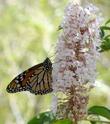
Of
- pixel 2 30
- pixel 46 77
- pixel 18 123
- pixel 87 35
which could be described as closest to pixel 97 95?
pixel 18 123

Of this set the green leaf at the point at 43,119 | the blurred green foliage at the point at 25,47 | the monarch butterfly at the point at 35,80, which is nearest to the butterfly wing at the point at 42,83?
the monarch butterfly at the point at 35,80

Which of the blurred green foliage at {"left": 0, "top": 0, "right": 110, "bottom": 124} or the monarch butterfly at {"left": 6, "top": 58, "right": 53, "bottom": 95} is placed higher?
the blurred green foliage at {"left": 0, "top": 0, "right": 110, "bottom": 124}

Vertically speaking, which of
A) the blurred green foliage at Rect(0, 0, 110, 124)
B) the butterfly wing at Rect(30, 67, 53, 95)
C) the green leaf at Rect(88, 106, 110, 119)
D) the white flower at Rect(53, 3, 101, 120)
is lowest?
the green leaf at Rect(88, 106, 110, 119)

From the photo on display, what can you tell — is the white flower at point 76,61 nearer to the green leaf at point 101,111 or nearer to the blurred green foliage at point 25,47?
the green leaf at point 101,111

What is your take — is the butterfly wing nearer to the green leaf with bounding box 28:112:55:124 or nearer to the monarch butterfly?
the monarch butterfly

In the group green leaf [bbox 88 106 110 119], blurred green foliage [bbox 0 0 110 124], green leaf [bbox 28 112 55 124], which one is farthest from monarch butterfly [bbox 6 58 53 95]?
blurred green foliage [bbox 0 0 110 124]

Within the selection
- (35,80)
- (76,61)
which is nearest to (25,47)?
(35,80)

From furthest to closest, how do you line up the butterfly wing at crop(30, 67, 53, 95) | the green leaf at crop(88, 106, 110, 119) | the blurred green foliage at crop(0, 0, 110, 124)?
1. the blurred green foliage at crop(0, 0, 110, 124)
2. the butterfly wing at crop(30, 67, 53, 95)
3. the green leaf at crop(88, 106, 110, 119)
